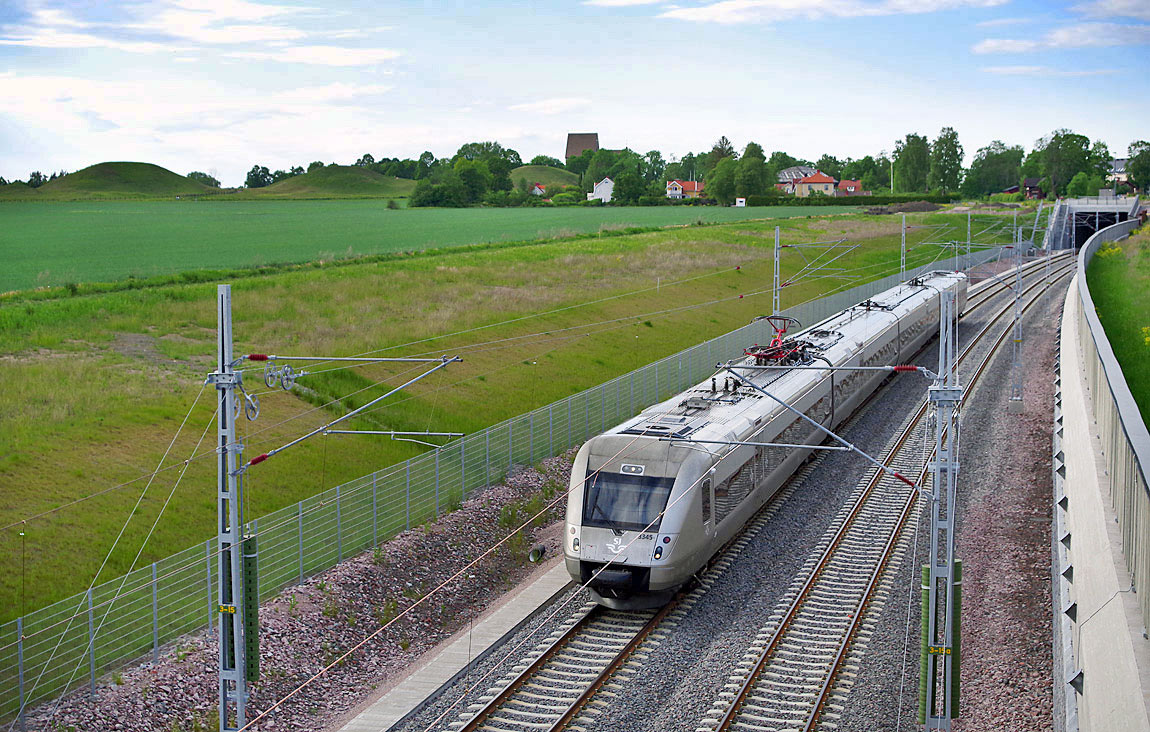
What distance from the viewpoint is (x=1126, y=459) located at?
1370cm

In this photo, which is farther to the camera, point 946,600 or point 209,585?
point 209,585

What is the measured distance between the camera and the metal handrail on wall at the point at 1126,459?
11.7 metres

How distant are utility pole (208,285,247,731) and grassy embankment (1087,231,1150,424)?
19853 mm

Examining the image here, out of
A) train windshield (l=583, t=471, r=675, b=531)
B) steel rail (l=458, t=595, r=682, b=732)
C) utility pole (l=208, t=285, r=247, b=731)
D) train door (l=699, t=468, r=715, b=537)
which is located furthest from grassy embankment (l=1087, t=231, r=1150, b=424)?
utility pole (l=208, t=285, r=247, b=731)

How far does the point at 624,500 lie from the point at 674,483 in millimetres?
957

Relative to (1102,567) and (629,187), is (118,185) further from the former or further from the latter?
(1102,567)

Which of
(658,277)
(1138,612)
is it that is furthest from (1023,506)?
(658,277)

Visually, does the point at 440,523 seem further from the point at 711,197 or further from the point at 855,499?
the point at 711,197

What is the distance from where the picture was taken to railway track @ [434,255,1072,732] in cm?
1491

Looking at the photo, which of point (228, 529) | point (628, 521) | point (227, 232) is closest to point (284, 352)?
point (628, 521)

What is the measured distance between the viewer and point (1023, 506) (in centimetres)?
2398

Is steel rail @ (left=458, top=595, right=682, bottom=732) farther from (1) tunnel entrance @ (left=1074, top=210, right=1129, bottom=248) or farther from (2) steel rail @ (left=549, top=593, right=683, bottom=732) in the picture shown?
(1) tunnel entrance @ (left=1074, top=210, right=1129, bottom=248)

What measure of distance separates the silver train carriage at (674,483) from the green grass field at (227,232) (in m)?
31.3

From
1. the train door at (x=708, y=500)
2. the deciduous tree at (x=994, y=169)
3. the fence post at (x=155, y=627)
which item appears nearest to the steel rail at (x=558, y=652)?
the train door at (x=708, y=500)
